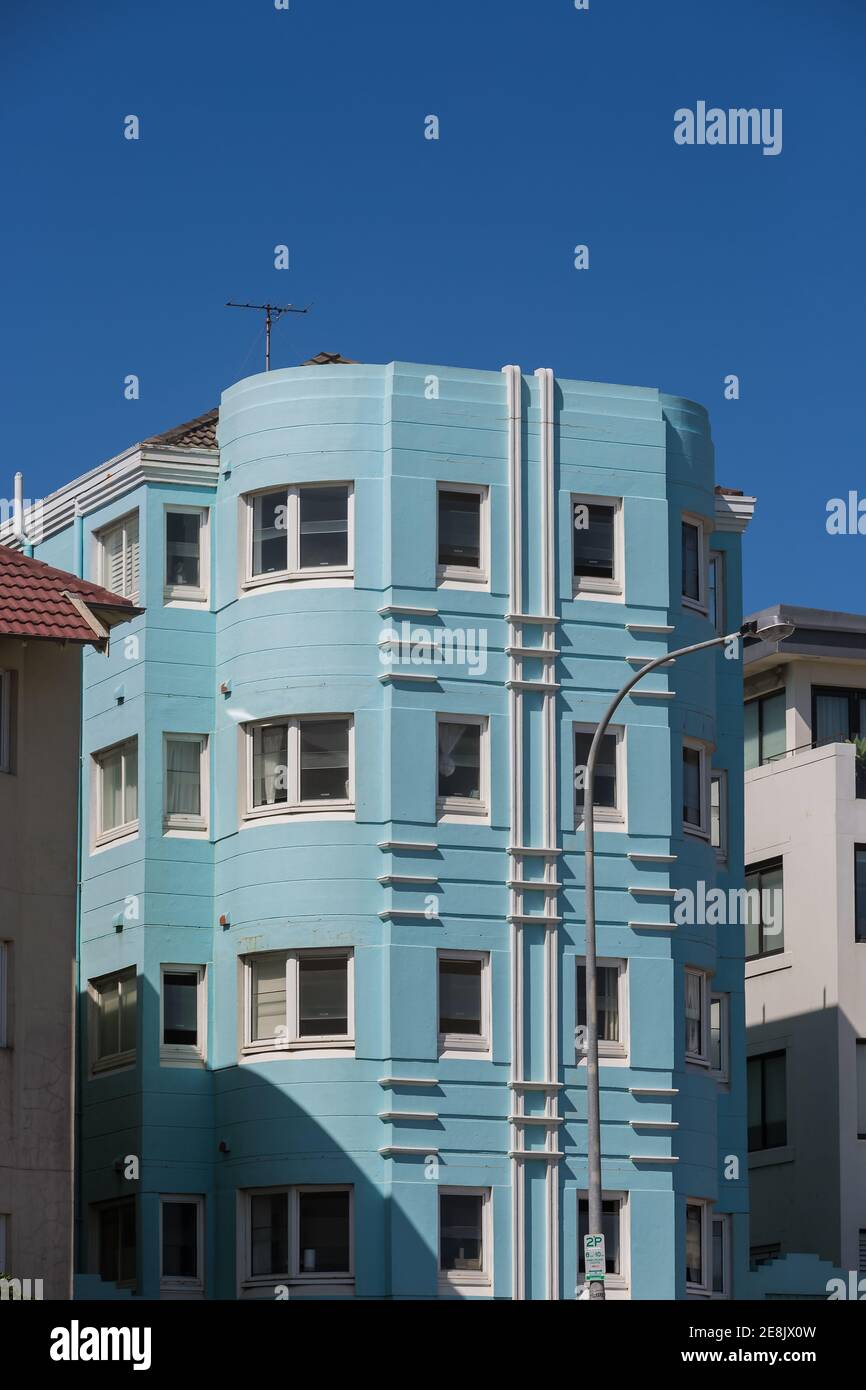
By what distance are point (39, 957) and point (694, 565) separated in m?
16.1

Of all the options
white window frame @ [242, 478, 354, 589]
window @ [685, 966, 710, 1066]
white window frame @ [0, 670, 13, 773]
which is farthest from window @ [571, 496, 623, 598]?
white window frame @ [0, 670, 13, 773]

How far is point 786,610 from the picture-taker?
186 feet

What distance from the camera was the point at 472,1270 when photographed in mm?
42938

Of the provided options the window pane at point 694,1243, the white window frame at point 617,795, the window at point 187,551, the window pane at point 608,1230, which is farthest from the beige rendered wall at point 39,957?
the window pane at point 694,1243

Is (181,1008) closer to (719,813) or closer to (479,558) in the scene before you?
(479,558)

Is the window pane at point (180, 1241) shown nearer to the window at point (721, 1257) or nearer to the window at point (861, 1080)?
the window at point (721, 1257)

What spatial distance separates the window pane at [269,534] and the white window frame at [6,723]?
8.89m

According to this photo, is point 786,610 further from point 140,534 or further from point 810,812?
point 140,534

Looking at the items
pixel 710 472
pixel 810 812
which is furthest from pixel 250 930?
pixel 810 812

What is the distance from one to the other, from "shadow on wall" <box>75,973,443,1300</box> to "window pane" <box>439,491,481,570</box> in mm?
8391

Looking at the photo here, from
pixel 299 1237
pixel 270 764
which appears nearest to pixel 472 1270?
pixel 299 1237

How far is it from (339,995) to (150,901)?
381 centimetres

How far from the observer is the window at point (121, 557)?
47281 mm

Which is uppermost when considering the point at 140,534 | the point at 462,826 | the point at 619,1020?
the point at 140,534
